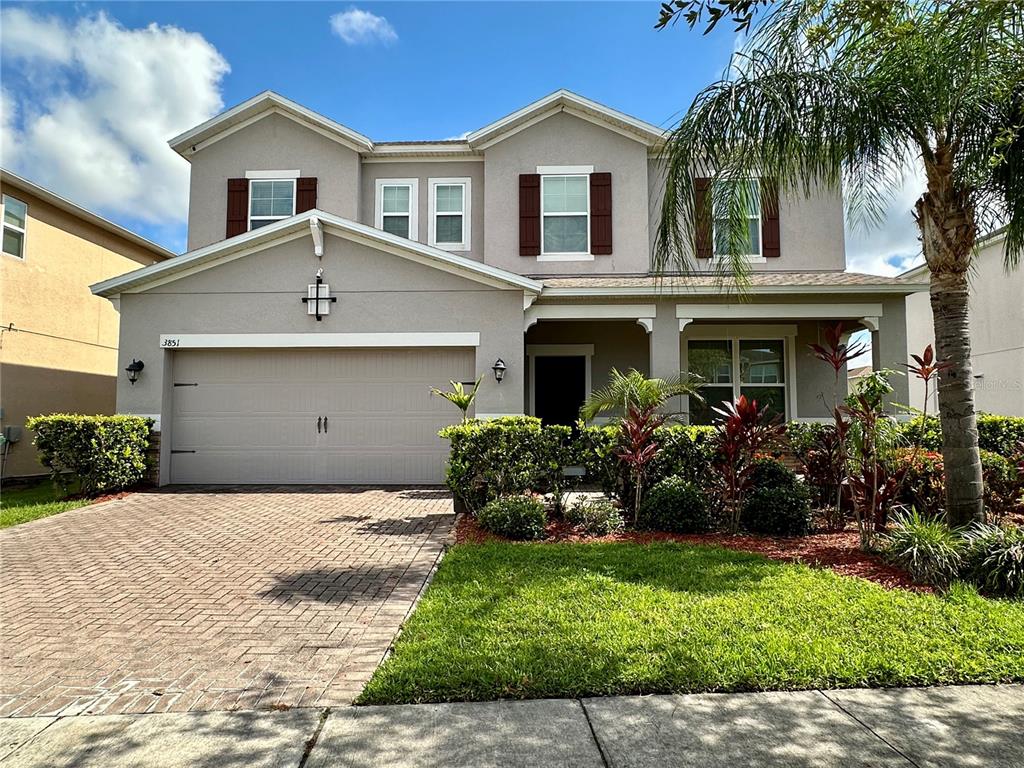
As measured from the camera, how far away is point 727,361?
42.4 ft

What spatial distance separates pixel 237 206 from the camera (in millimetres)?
13156

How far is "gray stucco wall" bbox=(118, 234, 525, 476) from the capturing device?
35.0 feet

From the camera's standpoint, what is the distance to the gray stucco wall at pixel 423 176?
1336cm

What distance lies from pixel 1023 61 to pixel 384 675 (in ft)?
24.2

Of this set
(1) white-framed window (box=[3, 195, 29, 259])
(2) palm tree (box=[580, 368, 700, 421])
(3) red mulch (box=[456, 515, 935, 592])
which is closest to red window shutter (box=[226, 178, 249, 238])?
(1) white-framed window (box=[3, 195, 29, 259])

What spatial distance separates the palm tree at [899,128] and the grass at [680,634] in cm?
223

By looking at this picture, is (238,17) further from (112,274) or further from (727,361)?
(727,361)

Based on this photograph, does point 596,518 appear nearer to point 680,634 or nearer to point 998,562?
point 680,634

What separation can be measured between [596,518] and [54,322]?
12.7 meters

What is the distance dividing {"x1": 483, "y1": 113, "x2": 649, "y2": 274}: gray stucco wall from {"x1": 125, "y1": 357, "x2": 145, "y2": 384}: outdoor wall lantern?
6.80m

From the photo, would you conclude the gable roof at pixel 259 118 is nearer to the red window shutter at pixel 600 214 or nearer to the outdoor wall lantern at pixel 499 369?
the red window shutter at pixel 600 214

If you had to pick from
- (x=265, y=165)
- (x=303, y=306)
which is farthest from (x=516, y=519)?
(x=265, y=165)

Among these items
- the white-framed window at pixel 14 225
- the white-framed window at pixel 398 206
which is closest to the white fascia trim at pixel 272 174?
the white-framed window at pixel 398 206

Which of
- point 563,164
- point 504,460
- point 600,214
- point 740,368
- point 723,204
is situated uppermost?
point 563,164
